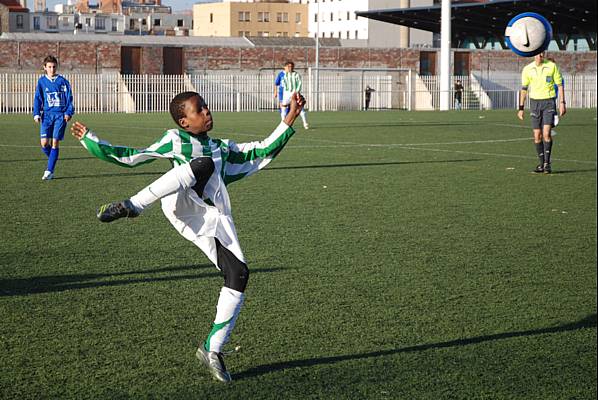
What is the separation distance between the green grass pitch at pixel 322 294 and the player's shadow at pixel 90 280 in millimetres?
24

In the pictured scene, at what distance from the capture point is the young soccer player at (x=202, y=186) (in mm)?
5344

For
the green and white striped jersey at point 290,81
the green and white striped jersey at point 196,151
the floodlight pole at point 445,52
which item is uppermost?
the floodlight pole at point 445,52

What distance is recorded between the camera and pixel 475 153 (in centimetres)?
2059

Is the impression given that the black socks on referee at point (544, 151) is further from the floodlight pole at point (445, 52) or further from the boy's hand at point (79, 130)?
the floodlight pole at point (445, 52)

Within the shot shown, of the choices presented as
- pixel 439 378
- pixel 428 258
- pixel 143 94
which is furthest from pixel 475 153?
pixel 143 94

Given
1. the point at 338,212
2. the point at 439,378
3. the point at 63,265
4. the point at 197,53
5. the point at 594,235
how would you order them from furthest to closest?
the point at 197,53 < the point at 338,212 < the point at 594,235 < the point at 63,265 < the point at 439,378

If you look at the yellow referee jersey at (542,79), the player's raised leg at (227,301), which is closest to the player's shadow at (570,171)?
the yellow referee jersey at (542,79)

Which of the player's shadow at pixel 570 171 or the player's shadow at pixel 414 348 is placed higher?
the player's shadow at pixel 570 171

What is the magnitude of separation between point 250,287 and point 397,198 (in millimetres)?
5724

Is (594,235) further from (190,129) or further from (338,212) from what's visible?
(190,129)

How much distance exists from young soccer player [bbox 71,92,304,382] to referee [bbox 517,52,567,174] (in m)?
11.5

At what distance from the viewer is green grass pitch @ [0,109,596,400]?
5.36 m

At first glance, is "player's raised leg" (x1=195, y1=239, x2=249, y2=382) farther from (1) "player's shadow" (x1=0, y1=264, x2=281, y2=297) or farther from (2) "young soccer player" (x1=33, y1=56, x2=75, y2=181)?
(2) "young soccer player" (x1=33, y1=56, x2=75, y2=181)

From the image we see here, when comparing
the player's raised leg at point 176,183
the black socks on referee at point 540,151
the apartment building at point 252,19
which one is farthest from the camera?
the apartment building at point 252,19
